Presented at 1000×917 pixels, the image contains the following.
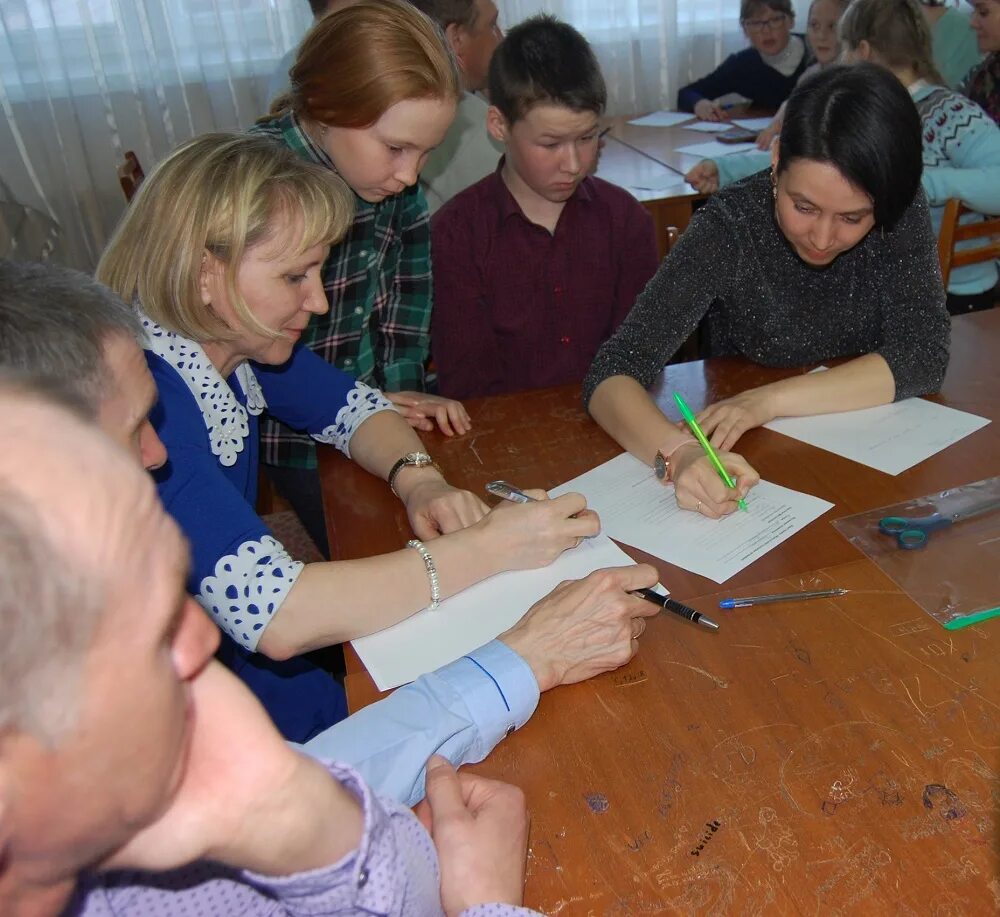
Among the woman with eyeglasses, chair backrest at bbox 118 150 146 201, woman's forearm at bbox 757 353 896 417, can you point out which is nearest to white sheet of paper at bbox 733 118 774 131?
the woman with eyeglasses

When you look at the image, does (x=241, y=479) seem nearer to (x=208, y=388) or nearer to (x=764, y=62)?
(x=208, y=388)

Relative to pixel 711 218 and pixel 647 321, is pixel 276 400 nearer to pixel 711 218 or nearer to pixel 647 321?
pixel 647 321

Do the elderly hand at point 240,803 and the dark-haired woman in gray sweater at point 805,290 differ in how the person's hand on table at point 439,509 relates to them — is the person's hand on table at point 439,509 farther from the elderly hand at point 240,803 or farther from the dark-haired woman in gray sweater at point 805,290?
the elderly hand at point 240,803

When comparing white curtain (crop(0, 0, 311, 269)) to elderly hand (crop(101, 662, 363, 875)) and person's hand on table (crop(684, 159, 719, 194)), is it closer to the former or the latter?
person's hand on table (crop(684, 159, 719, 194))

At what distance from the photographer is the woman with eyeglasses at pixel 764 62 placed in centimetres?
427

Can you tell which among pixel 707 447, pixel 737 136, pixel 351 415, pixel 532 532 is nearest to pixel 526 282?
pixel 351 415

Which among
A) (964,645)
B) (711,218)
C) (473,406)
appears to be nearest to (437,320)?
(473,406)

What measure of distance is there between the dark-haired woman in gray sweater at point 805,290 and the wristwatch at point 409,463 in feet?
0.99

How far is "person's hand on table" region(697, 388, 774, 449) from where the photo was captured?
4.66ft

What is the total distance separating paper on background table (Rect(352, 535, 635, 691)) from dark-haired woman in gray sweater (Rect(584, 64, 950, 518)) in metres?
0.18

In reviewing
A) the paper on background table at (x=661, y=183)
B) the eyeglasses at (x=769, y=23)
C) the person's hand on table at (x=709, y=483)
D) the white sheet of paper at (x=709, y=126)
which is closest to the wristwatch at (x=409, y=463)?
the person's hand on table at (x=709, y=483)

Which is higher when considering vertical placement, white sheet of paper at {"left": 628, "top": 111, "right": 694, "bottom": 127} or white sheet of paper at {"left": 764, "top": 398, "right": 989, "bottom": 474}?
white sheet of paper at {"left": 764, "top": 398, "right": 989, "bottom": 474}

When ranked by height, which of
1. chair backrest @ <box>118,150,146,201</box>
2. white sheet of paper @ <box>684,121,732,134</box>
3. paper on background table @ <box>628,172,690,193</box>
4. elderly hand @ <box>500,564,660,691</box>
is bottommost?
white sheet of paper @ <box>684,121,732,134</box>

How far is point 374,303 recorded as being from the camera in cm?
200
